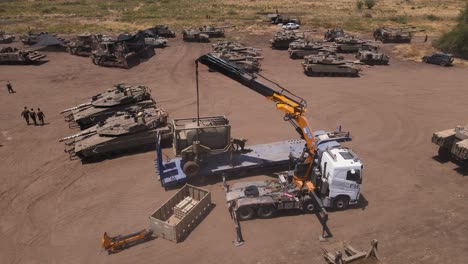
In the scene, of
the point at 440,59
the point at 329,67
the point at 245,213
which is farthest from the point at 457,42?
the point at 245,213

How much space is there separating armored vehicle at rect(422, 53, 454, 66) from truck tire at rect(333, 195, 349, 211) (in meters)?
30.8

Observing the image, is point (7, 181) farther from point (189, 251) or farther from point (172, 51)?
point (172, 51)

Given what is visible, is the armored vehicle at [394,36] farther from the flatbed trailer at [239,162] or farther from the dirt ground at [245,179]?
the flatbed trailer at [239,162]

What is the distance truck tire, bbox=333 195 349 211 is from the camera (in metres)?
16.4

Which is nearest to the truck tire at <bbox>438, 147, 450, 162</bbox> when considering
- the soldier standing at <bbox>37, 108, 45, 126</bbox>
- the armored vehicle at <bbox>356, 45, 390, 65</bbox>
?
the armored vehicle at <bbox>356, 45, 390, 65</bbox>

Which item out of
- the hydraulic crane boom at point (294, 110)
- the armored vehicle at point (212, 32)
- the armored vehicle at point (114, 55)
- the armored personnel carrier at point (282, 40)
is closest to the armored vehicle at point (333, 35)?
the armored personnel carrier at point (282, 40)

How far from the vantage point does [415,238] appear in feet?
49.4

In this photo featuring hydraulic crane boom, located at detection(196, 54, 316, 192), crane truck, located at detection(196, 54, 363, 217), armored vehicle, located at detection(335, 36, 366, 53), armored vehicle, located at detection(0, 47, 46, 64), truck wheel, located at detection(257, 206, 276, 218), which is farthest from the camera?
armored vehicle, located at detection(335, 36, 366, 53)

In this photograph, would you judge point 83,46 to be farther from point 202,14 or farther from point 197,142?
point 202,14

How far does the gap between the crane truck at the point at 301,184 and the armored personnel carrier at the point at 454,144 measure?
6.96 metres

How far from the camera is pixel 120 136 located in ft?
70.0

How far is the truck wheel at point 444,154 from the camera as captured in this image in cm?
2133

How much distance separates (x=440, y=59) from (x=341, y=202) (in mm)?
31308

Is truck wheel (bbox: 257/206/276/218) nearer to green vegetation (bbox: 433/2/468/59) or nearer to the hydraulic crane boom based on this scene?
the hydraulic crane boom
